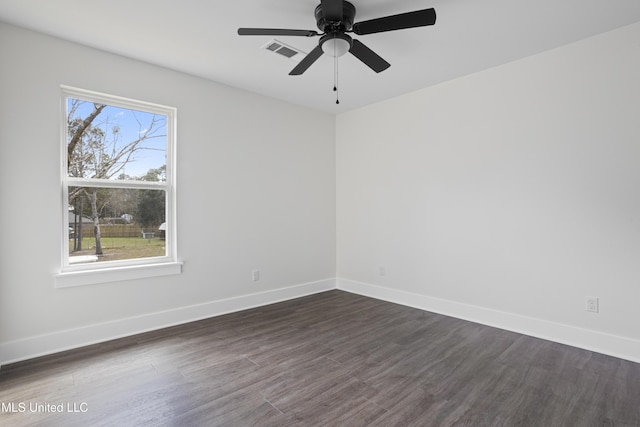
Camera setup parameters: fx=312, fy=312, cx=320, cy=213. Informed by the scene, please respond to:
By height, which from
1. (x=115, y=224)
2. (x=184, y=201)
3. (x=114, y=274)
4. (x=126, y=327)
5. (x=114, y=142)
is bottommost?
(x=126, y=327)

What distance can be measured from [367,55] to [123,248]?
2.84 meters

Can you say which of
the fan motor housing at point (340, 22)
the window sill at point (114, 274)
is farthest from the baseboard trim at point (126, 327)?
the fan motor housing at point (340, 22)

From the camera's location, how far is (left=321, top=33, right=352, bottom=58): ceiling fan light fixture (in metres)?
2.15

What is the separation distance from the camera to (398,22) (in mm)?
1938

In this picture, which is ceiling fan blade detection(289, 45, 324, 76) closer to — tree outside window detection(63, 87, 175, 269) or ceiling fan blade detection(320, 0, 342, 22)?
ceiling fan blade detection(320, 0, 342, 22)

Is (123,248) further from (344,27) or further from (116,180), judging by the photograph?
(344,27)

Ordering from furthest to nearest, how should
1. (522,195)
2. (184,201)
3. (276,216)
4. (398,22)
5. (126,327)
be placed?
(276,216) < (184,201) < (522,195) < (126,327) < (398,22)

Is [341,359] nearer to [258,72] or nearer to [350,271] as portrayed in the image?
[350,271]

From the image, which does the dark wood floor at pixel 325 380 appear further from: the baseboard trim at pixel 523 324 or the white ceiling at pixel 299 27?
the white ceiling at pixel 299 27

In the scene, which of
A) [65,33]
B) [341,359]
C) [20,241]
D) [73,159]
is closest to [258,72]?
[65,33]

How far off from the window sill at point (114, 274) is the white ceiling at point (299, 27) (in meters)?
2.01

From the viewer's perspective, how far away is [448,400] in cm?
199

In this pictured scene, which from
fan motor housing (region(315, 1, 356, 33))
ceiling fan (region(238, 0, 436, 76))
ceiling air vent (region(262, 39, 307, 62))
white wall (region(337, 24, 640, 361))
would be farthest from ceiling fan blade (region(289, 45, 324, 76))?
white wall (region(337, 24, 640, 361))

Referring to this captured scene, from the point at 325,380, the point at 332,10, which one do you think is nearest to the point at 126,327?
the point at 325,380
